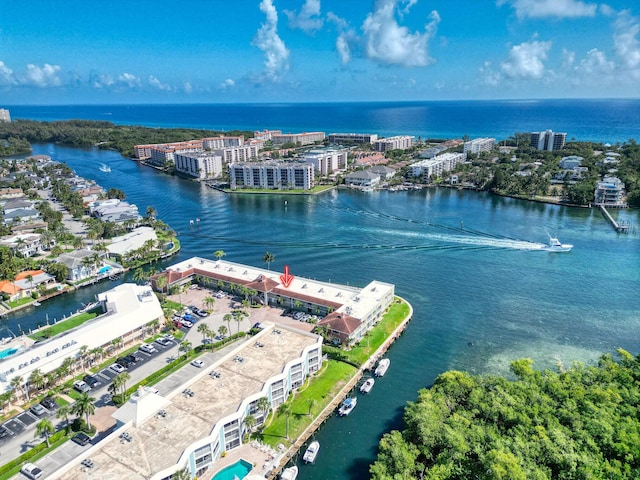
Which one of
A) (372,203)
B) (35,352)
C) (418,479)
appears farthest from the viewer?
(372,203)

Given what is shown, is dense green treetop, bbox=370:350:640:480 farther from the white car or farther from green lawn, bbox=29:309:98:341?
green lawn, bbox=29:309:98:341

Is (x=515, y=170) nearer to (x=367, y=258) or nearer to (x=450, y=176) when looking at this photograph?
(x=450, y=176)

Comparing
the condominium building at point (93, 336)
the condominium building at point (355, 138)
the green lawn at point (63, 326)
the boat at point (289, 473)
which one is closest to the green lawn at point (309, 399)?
the boat at point (289, 473)

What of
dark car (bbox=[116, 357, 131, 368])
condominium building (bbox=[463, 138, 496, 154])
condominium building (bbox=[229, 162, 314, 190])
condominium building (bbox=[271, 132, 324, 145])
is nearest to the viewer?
dark car (bbox=[116, 357, 131, 368])

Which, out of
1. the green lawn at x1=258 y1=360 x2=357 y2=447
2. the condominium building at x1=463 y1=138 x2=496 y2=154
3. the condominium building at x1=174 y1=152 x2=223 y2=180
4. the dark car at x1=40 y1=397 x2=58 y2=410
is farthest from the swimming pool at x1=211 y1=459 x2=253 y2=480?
the condominium building at x1=463 y1=138 x2=496 y2=154

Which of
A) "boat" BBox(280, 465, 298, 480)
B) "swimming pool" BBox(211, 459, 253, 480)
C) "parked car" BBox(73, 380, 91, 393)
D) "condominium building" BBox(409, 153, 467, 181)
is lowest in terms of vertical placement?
"boat" BBox(280, 465, 298, 480)

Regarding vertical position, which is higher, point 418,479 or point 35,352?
point 35,352

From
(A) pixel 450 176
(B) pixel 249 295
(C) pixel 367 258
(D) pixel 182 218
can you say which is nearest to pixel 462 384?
(B) pixel 249 295
